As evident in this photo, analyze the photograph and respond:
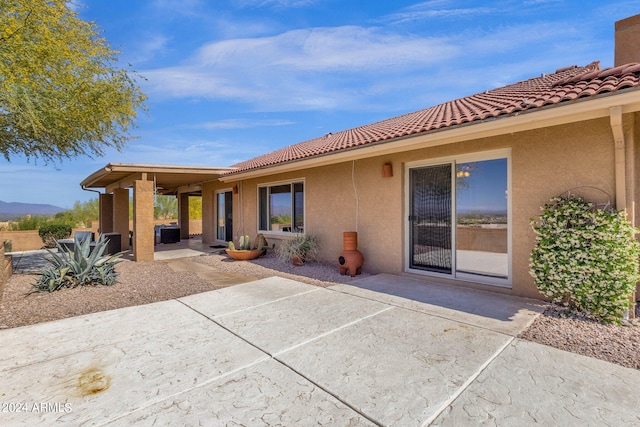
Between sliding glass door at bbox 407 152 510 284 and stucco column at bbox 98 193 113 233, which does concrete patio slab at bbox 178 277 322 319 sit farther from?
stucco column at bbox 98 193 113 233

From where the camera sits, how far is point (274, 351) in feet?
12.1

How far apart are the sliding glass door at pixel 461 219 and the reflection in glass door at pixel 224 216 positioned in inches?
384

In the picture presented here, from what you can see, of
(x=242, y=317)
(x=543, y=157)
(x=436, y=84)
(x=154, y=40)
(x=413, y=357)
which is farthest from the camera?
(x=436, y=84)

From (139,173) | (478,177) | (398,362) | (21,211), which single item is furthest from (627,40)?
(21,211)

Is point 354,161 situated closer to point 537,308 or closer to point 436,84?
point 537,308

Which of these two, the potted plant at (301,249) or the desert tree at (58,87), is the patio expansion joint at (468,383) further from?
the desert tree at (58,87)

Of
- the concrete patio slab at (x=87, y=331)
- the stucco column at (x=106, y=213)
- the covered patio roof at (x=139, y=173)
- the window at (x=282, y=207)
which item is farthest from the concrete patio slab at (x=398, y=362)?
the stucco column at (x=106, y=213)

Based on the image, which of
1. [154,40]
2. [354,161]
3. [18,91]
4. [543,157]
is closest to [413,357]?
[543,157]

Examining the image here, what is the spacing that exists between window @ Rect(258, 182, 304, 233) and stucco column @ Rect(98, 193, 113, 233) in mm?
9819

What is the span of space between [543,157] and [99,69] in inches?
436

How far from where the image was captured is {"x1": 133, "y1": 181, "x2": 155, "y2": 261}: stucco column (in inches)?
417

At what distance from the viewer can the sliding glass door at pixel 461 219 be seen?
21.3 ft

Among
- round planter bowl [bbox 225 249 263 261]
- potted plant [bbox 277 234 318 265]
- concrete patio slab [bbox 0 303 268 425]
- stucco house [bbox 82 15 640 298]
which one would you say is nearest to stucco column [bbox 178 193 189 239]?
stucco house [bbox 82 15 640 298]

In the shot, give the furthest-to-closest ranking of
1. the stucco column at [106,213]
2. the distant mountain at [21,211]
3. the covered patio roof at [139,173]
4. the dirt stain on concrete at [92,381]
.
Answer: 1. the distant mountain at [21,211]
2. the stucco column at [106,213]
3. the covered patio roof at [139,173]
4. the dirt stain on concrete at [92,381]
